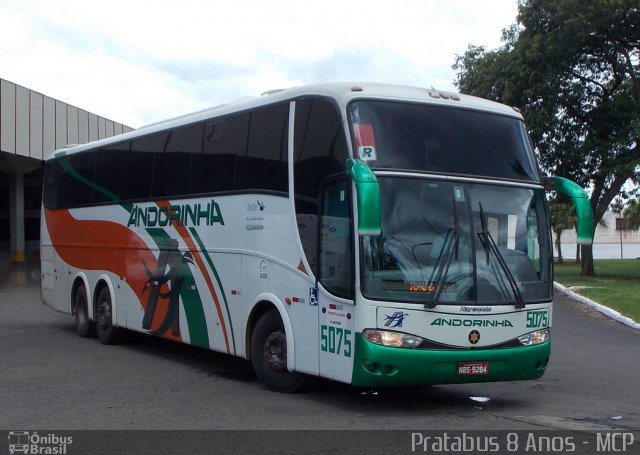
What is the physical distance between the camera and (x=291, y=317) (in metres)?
9.57

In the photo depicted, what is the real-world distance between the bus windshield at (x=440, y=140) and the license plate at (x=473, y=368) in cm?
196

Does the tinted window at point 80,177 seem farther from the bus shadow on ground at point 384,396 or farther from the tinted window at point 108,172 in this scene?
the bus shadow on ground at point 384,396

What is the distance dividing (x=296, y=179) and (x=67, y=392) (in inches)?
143

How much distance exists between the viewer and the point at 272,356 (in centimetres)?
1002

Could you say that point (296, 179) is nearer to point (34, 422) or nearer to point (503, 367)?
point (503, 367)

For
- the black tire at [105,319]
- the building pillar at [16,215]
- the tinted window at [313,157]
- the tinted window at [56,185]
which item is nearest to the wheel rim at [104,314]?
the black tire at [105,319]

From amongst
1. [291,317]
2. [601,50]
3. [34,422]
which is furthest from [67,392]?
[601,50]

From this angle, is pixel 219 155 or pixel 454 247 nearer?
pixel 454 247

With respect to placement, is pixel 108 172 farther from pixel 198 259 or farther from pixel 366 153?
pixel 366 153

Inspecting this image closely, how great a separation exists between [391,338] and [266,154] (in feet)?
9.87

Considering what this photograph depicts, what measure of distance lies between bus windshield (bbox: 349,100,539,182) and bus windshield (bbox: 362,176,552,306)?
0.67 feet

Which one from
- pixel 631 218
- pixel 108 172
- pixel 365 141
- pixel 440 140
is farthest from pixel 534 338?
pixel 631 218

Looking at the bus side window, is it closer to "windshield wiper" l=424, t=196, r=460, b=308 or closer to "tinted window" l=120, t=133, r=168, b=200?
"windshield wiper" l=424, t=196, r=460, b=308

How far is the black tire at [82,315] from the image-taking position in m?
15.5
